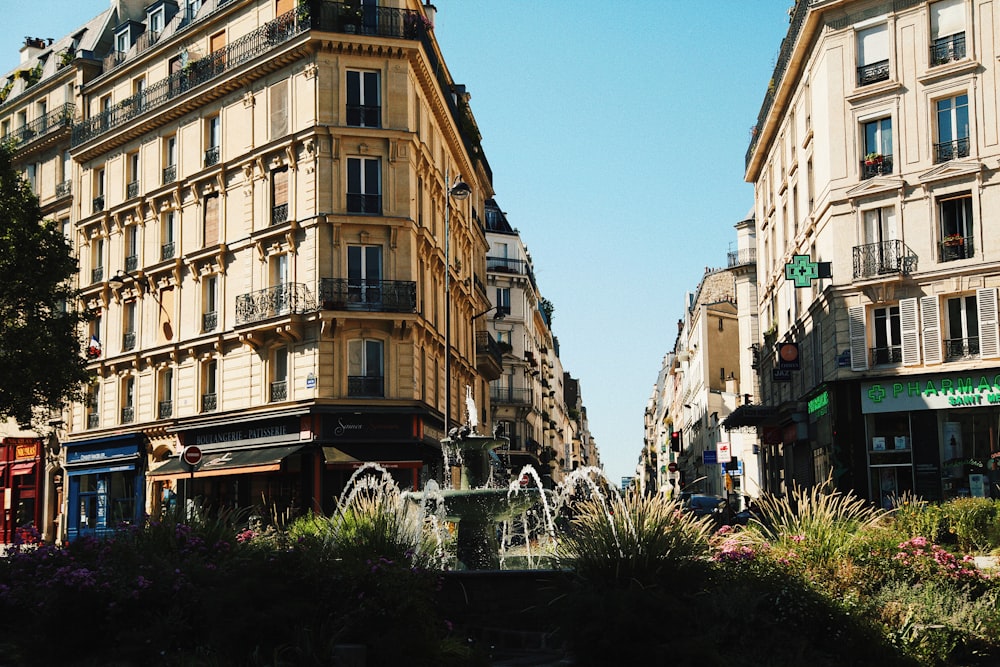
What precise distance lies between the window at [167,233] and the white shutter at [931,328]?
26.5 m

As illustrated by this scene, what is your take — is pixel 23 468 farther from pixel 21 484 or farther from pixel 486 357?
pixel 486 357

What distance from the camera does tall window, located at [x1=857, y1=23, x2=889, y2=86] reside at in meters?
33.8

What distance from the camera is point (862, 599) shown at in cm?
1088

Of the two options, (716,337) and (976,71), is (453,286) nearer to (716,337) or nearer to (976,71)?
(976,71)

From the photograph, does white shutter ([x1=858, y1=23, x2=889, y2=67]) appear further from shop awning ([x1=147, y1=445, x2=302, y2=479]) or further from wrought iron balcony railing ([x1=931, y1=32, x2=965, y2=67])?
shop awning ([x1=147, y1=445, x2=302, y2=479])

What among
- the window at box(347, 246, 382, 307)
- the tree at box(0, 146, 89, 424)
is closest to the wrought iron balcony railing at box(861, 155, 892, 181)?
the window at box(347, 246, 382, 307)

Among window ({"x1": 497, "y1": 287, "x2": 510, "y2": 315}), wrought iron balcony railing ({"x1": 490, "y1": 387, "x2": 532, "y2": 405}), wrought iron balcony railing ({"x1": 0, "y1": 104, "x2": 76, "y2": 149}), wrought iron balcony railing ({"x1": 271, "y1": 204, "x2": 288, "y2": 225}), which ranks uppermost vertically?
wrought iron balcony railing ({"x1": 0, "y1": 104, "x2": 76, "y2": 149})

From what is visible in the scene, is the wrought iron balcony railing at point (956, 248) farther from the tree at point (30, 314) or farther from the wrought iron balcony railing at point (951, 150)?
the tree at point (30, 314)

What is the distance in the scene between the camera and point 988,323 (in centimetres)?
3098

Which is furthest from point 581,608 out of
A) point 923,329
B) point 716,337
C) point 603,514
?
point 716,337

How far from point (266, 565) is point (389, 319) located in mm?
25361

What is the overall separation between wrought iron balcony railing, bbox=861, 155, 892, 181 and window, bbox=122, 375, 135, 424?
2773 centimetres

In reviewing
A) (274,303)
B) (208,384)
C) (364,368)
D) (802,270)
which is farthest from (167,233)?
(802,270)

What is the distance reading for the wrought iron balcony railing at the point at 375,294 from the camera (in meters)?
35.4
